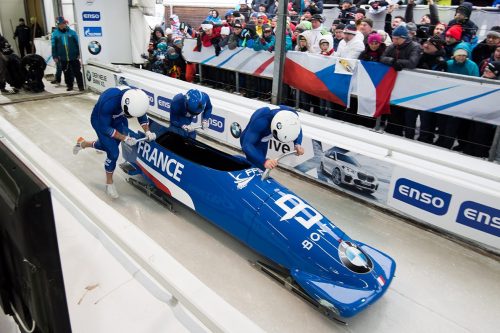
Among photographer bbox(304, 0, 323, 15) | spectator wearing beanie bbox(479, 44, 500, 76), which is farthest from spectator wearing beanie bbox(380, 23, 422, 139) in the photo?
photographer bbox(304, 0, 323, 15)

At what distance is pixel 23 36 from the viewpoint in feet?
39.7

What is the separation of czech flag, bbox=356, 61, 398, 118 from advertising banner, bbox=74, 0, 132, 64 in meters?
5.76

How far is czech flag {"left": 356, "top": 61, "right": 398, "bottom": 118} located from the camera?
4.89 metres

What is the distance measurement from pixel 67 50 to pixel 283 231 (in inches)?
288

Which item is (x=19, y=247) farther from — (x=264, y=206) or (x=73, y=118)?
(x=73, y=118)

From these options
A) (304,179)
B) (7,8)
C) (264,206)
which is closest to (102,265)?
(264,206)

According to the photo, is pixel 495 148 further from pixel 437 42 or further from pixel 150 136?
pixel 150 136

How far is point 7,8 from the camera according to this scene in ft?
41.8

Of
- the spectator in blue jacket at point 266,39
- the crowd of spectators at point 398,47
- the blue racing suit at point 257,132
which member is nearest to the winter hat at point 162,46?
the crowd of spectators at point 398,47

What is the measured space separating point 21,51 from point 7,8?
1.67 metres

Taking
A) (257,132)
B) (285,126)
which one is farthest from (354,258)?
(257,132)

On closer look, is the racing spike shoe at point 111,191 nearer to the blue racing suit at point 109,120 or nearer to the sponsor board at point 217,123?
the blue racing suit at point 109,120

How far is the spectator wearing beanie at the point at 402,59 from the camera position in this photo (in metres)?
4.71

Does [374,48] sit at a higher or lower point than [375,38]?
lower
